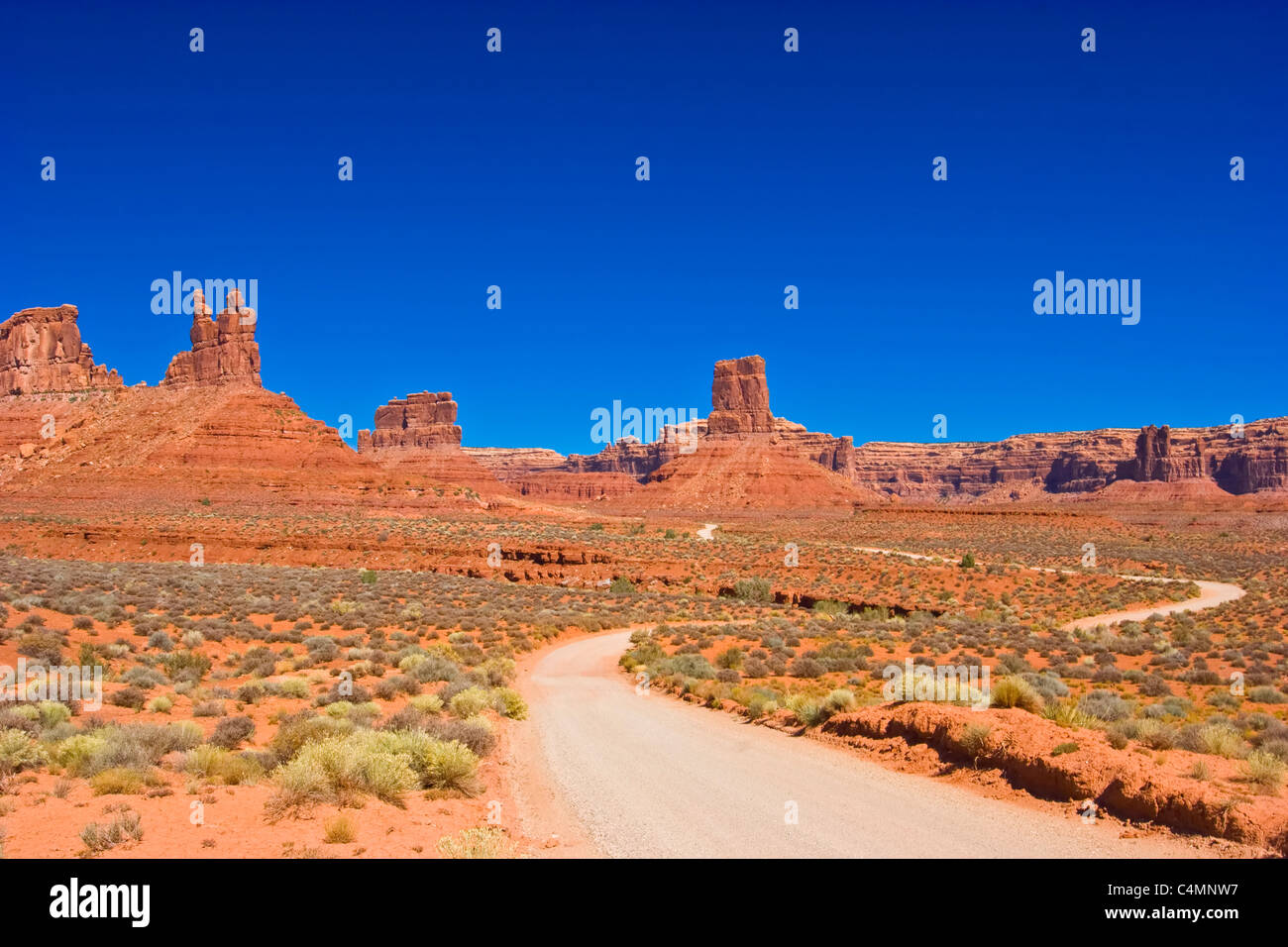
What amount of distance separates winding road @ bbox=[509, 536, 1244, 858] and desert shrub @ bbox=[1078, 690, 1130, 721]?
4.26 metres

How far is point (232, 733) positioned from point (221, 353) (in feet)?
324

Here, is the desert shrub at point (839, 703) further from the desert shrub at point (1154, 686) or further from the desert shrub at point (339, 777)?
the desert shrub at point (1154, 686)

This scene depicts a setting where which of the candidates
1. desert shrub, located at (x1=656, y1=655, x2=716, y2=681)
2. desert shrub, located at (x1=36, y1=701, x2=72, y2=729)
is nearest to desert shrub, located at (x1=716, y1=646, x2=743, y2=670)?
desert shrub, located at (x1=656, y1=655, x2=716, y2=681)

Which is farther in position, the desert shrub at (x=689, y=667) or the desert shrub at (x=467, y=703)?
the desert shrub at (x=689, y=667)

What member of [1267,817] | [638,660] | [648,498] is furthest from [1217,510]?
[1267,817]

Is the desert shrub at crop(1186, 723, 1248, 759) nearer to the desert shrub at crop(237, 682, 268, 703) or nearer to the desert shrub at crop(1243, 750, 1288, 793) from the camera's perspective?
the desert shrub at crop(1243, 750, 1288, 793)

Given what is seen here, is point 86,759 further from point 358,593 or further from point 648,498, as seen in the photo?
point 648,498

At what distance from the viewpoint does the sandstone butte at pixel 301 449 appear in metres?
74.6

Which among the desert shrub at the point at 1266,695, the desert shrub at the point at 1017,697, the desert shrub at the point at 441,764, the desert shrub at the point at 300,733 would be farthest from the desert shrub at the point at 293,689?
the desert shrub at the point at 1266,695

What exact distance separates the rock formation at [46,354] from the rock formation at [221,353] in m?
12.5

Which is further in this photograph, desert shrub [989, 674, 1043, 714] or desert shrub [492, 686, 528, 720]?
desert shrub [492, 686, 528, 720]

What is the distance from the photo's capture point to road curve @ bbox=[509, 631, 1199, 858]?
6.87 metres
